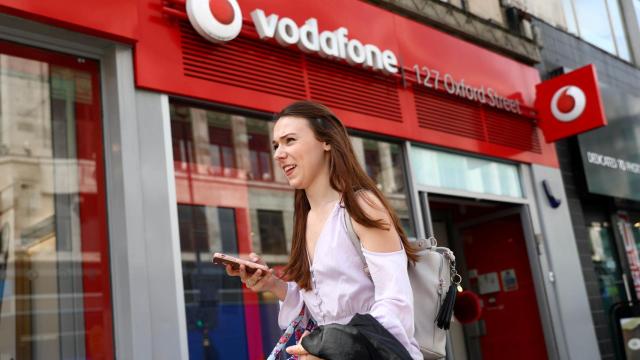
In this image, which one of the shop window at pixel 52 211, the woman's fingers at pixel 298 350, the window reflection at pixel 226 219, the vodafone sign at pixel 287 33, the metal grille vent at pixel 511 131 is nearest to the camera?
the woman's fingers at pixel 298 350

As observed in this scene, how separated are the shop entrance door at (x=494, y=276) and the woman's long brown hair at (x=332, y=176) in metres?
5.13

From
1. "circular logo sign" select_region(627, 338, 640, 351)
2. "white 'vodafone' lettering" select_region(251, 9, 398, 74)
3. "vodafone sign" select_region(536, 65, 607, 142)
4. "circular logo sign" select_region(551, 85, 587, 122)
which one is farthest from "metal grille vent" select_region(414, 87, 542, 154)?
"circular logo sign" select_region(627, 338, 640, 351)

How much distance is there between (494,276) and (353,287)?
6.21m

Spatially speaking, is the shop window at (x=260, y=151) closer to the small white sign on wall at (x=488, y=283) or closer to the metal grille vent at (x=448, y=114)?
the metal grille vent at (x=448, y=114)

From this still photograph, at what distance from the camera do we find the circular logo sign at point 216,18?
14.1 ft

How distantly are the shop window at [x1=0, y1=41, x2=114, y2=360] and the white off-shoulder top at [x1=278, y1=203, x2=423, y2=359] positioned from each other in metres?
2.22

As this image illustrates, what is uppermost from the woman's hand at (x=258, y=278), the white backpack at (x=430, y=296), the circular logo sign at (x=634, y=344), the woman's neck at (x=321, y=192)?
the woman's neck at (x=321, y=192)

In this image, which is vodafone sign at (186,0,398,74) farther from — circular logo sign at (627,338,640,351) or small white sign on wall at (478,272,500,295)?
circular logo sign at (627,338,640,351)

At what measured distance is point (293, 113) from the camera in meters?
1.99

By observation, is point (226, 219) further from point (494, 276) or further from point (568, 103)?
point (568, 103)

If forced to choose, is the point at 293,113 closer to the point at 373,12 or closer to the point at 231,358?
the point at 231,358

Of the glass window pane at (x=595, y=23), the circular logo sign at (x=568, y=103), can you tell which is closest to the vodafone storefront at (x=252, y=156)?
the circular logo sign at (x=568, y=103)

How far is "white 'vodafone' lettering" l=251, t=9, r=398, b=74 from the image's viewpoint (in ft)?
15.7

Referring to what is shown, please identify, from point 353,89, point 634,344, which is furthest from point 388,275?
point 634,344
